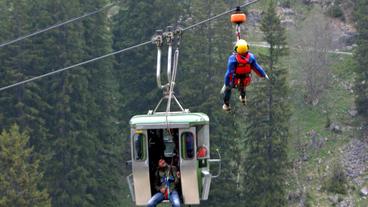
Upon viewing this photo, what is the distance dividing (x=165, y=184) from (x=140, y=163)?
0.73 m

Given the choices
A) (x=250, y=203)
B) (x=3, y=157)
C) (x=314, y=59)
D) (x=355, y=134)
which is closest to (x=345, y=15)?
(x=314, y=59)

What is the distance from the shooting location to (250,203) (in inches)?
1692

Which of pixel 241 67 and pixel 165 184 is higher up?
pixel 241 67

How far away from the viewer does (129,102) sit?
49.2 m

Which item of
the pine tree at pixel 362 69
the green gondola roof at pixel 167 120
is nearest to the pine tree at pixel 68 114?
the pine tree at pixel 362 69

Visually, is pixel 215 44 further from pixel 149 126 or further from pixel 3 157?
pixel 149 126

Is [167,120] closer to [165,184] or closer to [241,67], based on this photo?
[165,184]

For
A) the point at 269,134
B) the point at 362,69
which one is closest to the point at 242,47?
the point at 269,134

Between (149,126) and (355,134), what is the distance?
34.1 metres

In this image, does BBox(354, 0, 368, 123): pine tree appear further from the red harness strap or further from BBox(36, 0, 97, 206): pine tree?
the red harness strap

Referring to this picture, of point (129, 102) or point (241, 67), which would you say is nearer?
point (241, 67)

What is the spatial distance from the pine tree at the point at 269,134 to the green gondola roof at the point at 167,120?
79.9 feet

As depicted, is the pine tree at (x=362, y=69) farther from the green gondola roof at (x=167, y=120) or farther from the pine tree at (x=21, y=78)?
the green gondola roof at (x=167, y=120)

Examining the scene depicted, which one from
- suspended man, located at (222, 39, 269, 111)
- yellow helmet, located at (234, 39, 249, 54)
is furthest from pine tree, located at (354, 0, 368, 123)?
yellow helmet, located at (234, 39, 249, 54)
